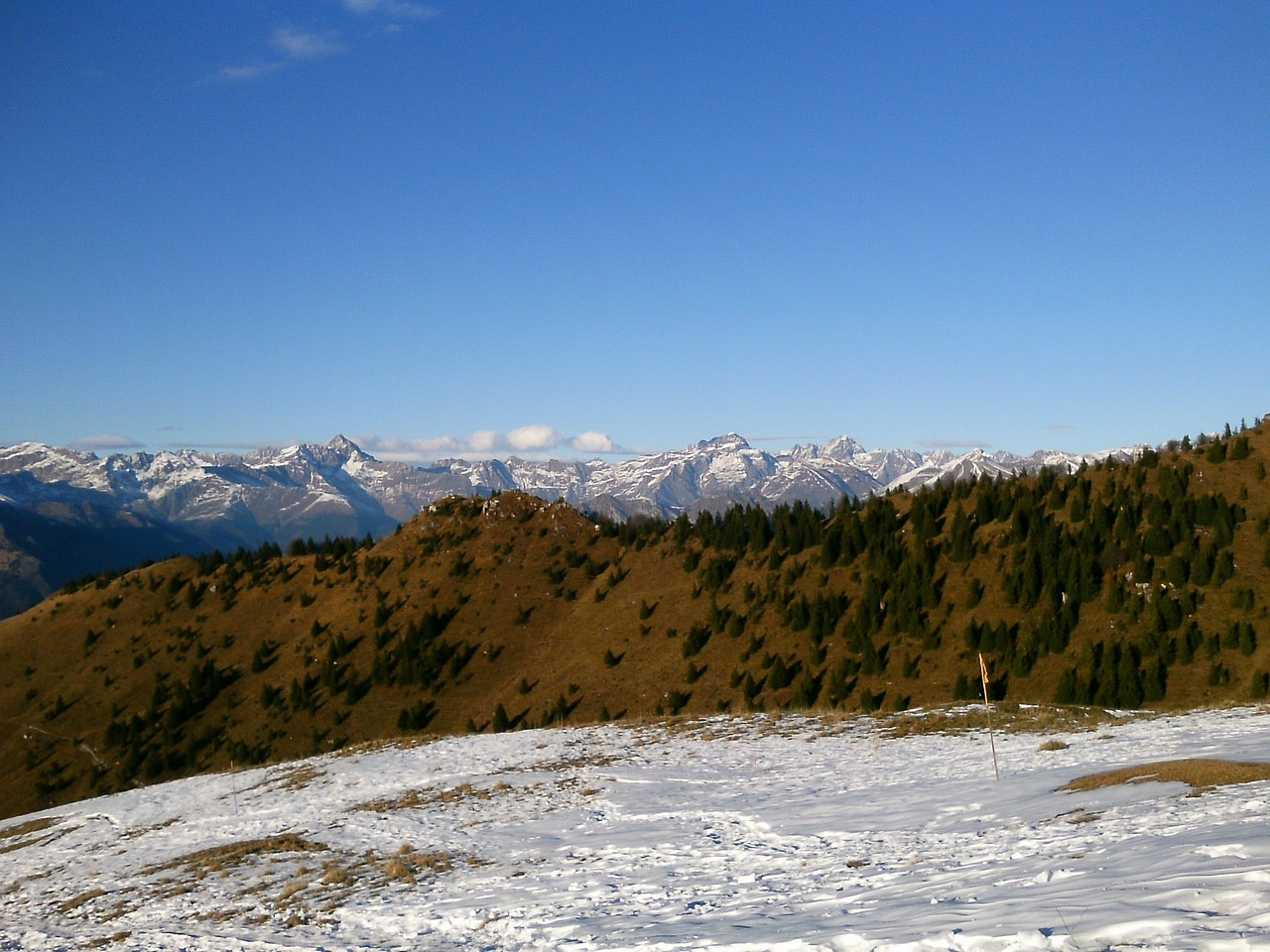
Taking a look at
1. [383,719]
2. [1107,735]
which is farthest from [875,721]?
[383,719]

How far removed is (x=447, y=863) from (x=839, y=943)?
39.3ft

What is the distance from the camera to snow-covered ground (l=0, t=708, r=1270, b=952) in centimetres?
1082

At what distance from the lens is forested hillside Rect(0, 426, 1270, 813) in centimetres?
6006

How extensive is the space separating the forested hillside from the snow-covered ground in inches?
971

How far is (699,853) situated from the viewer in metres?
18.0

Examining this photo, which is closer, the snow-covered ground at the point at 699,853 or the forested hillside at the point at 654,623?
the snow-covered ground at the point at 699,853

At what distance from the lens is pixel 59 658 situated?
103 m

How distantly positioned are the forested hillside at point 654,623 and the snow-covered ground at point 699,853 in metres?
24.7

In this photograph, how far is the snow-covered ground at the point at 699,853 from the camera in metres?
10.8

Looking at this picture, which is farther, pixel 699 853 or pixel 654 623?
pixel 654 623

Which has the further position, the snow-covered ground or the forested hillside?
the forested hillside

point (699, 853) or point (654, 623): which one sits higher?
point (699, 853)

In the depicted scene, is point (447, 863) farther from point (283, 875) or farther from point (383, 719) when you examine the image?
point (383, 719)

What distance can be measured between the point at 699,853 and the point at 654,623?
6335cm
